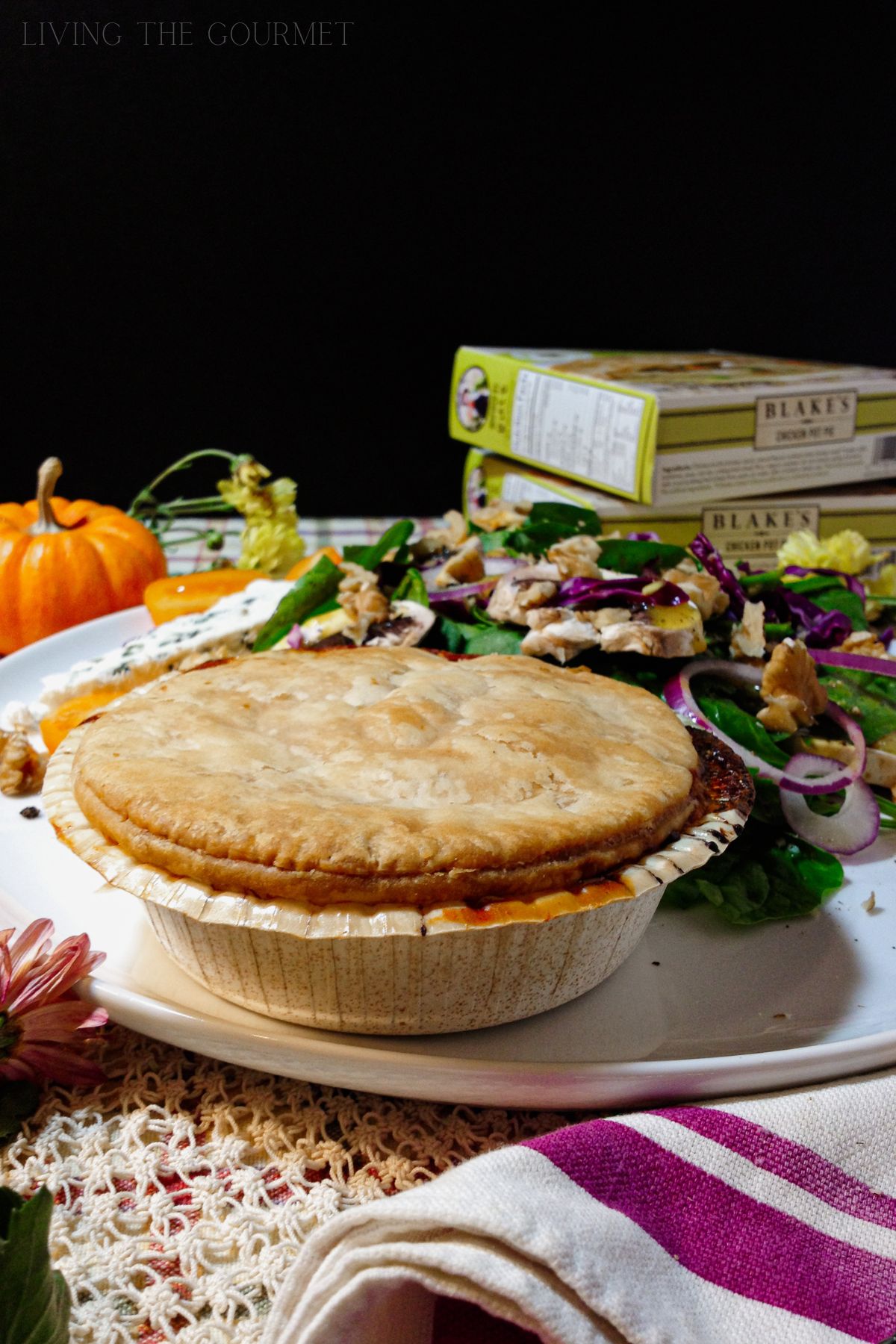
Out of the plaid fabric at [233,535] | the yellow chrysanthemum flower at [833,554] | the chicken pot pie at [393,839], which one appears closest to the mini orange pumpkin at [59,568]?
the plaid fabric at [233,535]

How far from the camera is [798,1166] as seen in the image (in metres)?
1.08

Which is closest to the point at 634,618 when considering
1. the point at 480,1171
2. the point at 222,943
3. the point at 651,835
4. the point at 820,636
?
the point at 820,636

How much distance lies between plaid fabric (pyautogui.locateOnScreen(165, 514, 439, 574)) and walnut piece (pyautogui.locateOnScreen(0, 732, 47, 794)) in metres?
1.66

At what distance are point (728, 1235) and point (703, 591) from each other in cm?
131

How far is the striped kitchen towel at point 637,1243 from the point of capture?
876 mm

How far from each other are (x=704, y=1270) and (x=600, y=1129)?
14 cm

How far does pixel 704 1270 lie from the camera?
38.0 inches

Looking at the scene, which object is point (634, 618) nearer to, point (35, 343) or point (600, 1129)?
point (600, 1129)

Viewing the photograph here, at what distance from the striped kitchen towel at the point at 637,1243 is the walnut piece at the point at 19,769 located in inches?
50.2

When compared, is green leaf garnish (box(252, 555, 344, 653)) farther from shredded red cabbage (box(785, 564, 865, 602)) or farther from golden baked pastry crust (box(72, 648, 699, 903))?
shredded red cabbage (box(785, 564, 865, 602))

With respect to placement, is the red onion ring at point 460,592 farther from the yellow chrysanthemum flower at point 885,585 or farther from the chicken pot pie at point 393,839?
the yellow chrysanthemum flower at point 885,585

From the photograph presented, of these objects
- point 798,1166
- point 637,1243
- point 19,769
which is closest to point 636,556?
point 19,769

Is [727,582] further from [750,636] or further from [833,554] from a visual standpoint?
[833,554]

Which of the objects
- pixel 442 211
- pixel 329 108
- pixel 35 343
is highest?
pixel 329 108
